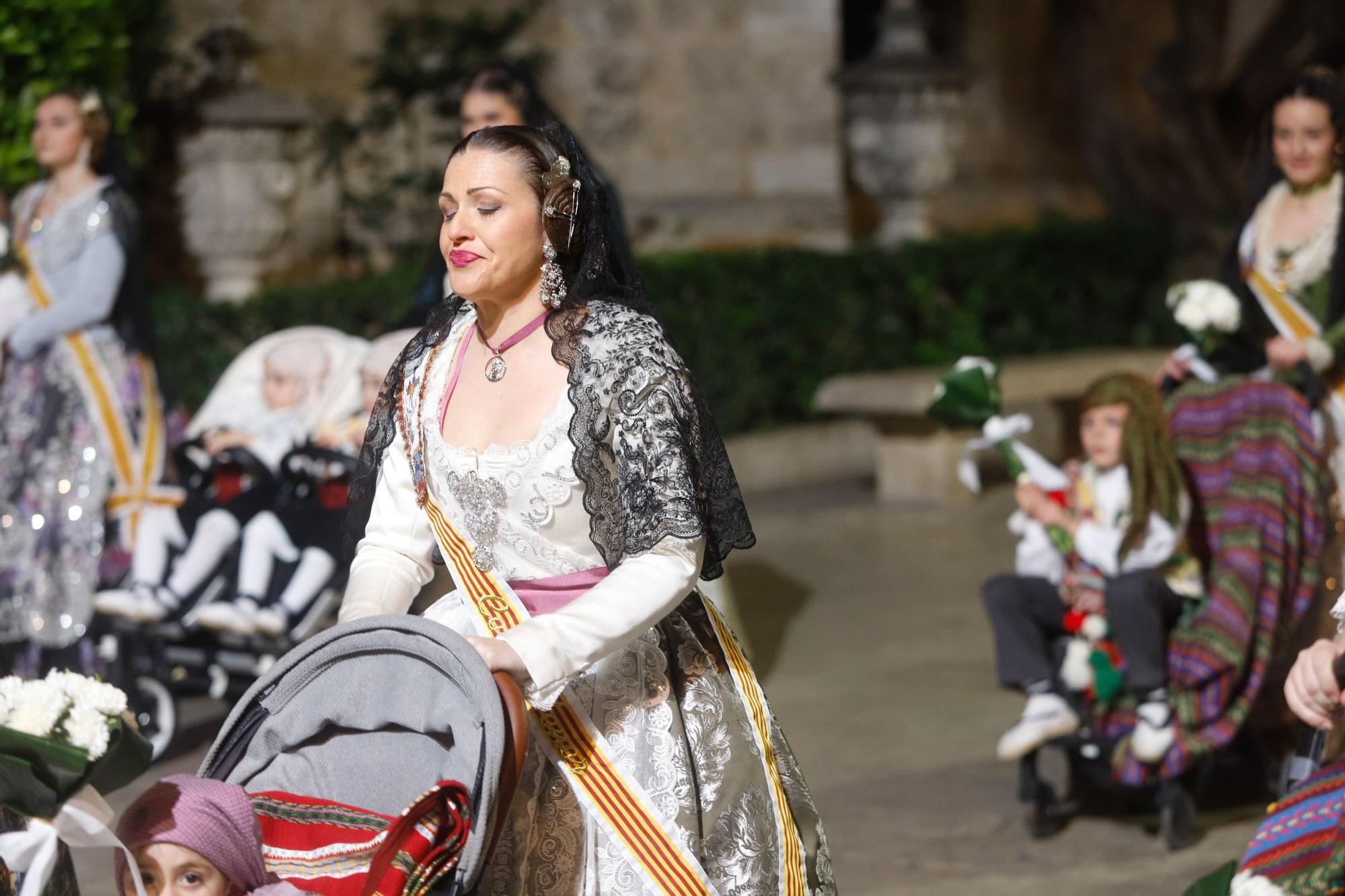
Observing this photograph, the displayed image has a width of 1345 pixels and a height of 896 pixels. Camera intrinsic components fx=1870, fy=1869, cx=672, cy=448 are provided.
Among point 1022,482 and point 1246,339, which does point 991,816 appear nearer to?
point 1022,482

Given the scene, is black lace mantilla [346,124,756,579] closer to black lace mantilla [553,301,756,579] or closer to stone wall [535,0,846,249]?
black lace mantilla [553,301,756,579]

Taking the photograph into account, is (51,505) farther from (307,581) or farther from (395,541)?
(395,541)

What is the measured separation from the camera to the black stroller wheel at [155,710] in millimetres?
5754

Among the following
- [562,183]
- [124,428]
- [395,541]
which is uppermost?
[562,183]

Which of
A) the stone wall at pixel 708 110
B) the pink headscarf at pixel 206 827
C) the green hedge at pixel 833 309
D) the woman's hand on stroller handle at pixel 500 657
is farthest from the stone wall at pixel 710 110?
the pink headscarf at pixel 206 827

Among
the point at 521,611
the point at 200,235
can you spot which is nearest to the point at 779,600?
the point at 200,235

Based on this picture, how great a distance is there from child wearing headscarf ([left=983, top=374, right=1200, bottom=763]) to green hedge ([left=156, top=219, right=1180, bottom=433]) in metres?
5.12

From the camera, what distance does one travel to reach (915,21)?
472 inches

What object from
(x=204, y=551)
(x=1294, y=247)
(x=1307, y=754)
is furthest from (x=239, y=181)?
(x=1307, y=754)

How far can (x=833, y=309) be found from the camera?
11.1 m

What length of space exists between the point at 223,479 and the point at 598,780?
339 cm

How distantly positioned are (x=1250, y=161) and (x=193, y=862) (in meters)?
4.12

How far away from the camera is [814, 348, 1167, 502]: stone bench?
991 centimetres

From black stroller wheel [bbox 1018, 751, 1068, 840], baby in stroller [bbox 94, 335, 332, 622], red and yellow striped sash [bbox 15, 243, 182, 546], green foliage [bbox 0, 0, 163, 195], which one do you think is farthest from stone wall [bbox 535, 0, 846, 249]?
black stroller wheel [bbox 1018, 751, 1068, 840]
